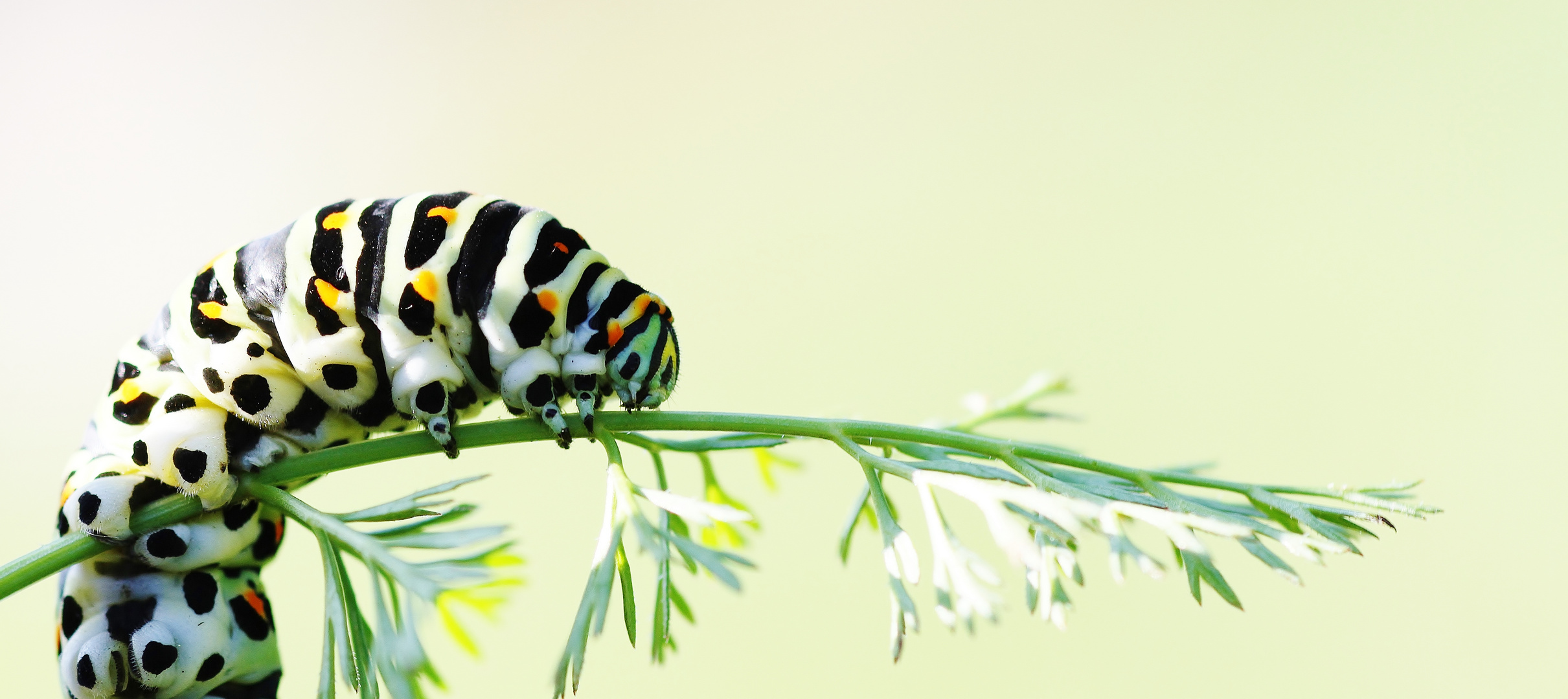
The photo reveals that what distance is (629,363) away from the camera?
4.21 feet

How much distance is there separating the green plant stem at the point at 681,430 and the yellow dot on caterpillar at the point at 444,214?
0.96ft

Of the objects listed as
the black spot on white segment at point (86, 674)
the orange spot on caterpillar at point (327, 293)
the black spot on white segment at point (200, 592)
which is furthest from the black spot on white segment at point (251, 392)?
the black spot on white segment at point (86, 674)

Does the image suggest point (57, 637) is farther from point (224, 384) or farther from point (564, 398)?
point (564, 398)

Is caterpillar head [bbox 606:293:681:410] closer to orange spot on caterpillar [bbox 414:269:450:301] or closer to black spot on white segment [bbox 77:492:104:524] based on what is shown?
orange spot on caterpillar [bbox 414:269:450:301]

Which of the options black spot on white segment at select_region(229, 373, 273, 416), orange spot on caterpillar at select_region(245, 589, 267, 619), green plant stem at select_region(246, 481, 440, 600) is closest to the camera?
green plant stem at select_region(246, 481, 440, 600)

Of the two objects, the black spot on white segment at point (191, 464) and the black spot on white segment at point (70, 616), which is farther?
the black spot on white segment at point (70, 616)

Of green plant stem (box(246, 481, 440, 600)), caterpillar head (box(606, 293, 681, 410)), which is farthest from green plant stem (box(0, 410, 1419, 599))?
caterpillar head (box(606, 293, 681, 410))

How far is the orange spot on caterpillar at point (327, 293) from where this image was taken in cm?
124

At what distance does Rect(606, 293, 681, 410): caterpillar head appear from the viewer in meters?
1.29

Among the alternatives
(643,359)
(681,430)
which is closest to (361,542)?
(681,430)

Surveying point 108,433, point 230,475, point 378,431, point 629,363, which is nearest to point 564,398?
point 629,363

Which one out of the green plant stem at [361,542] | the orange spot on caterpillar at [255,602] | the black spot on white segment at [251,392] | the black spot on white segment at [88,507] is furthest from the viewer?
the orange spot on caterpillar at [255,602]

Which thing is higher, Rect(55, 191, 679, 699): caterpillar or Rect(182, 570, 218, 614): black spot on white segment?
Rect(55, 191, 679, 699): caterpillar

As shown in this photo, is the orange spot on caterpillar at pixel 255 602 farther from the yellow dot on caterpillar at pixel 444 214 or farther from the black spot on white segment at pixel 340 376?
the yellow dot on caterpillar at pixel 444 214
